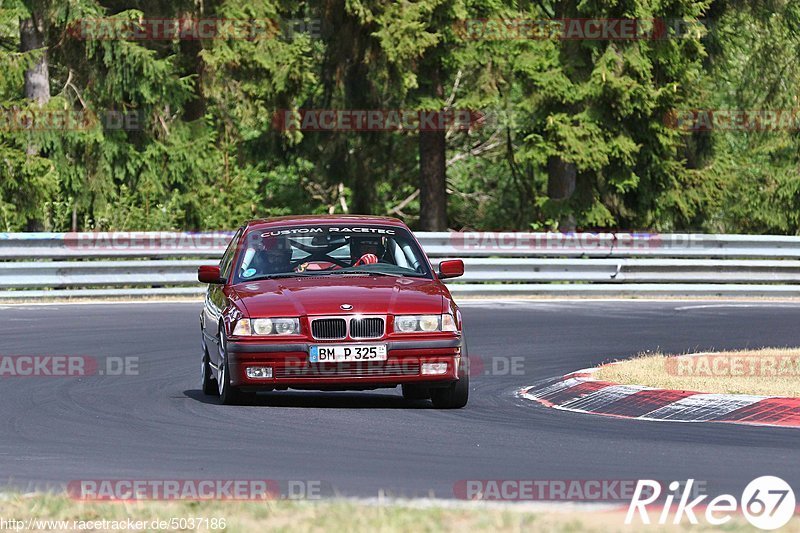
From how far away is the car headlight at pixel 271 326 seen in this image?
38.5 feet

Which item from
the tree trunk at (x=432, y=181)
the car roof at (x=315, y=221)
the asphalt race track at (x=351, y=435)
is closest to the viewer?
the asphalt race track at (x=351, y=435)

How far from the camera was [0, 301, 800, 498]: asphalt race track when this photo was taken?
28.4 ft

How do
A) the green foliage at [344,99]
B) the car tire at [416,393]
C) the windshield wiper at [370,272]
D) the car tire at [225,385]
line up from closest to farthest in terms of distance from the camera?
the car tire at [225,385]
the car tire at [416,393]
the windshield wiper at [370,272]
the green foliage at [344,99]

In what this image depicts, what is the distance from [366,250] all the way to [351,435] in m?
3.16

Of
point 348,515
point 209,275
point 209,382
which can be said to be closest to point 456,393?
point 209,382

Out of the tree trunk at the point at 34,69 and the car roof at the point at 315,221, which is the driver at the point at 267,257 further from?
the tree trunk at the point at 34,69

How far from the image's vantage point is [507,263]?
Result: 2609 centimetres

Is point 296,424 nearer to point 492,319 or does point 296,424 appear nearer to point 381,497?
point 381,497

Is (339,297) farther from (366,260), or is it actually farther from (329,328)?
(366,260)

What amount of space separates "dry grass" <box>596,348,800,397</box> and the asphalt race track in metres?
0.89

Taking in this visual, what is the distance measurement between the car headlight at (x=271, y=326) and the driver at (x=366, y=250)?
1.51 meters

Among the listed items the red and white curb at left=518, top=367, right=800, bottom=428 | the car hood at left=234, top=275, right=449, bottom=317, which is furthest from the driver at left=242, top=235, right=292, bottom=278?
the red and white curb at left=518, top=367, right=800, bottom=428

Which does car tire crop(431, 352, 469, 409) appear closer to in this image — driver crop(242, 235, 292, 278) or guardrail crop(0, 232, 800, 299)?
driver crop(242, 235, 292, 278)

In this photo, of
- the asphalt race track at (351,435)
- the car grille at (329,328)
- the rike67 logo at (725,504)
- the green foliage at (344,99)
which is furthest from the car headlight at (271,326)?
the green foliage at (344,99)
